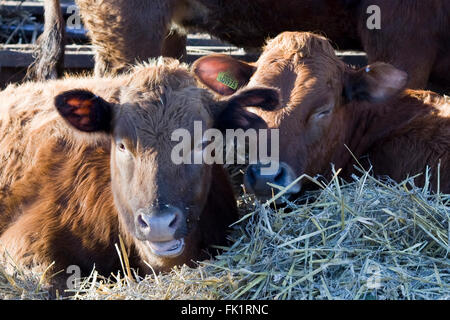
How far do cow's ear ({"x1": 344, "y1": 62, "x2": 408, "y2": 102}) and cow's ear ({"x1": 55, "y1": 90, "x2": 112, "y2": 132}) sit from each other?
196cm

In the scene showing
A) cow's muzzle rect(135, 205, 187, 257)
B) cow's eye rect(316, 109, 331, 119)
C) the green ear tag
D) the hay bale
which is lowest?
the hay bale

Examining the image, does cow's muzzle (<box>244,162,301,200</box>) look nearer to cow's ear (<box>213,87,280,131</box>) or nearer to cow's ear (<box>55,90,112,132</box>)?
cow's ear (<box>213,87,280,131</box>)

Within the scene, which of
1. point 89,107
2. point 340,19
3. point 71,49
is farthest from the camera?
point 71,49

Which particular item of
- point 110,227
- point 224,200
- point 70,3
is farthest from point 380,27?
point 70,3

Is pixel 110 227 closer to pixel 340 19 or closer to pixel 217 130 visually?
pixel 217 130

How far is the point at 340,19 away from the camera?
727cm

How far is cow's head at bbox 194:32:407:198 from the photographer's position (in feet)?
16.8

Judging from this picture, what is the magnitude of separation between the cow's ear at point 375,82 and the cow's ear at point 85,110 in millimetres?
1963

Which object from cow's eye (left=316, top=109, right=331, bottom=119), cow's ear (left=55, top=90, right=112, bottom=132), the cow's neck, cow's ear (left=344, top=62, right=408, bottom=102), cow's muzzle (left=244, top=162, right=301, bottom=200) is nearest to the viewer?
cow's ear (left=55, top=90, right=112, bottom=132)

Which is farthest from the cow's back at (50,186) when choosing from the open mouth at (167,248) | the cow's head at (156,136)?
the open mouth at (167,248)

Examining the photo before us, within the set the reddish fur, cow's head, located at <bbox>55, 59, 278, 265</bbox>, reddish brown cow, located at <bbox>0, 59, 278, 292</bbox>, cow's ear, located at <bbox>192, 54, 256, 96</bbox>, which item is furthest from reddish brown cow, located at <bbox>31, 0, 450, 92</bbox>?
cow's head, located at <bbox>55, 59, 278, 265</bbox>

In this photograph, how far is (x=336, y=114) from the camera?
549 cm

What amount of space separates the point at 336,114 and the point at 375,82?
0.37m

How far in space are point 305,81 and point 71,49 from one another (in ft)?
15.3
